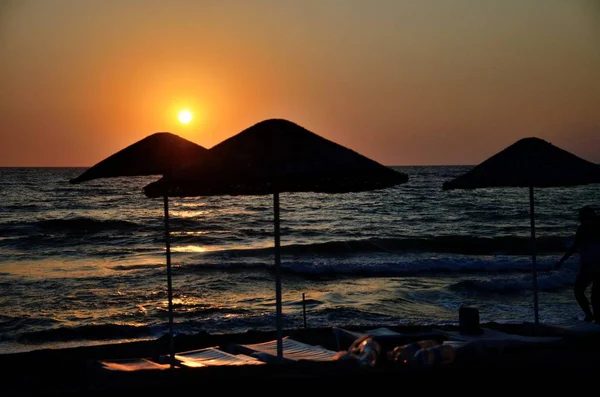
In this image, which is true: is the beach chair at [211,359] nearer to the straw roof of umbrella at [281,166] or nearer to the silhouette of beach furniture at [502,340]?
the straw roof of umbrella at [281,166]

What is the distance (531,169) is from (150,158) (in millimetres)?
4660

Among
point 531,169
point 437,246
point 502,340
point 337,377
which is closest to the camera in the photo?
point 337,377

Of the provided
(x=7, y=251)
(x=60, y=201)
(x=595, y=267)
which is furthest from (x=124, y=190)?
(x=595, y=267)

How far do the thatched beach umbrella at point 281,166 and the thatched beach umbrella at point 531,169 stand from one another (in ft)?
8.99

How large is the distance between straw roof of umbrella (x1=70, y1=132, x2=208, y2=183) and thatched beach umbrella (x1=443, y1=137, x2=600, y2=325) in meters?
3.40

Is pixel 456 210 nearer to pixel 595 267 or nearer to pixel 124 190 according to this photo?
pixel 124 190

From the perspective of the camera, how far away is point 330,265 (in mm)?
31250

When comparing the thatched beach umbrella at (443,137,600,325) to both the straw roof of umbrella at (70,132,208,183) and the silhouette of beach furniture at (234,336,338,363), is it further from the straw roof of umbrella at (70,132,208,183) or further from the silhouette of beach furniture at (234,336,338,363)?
the straw roof of umbrella at (70,132,208,183)

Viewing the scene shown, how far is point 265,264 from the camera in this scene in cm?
3091

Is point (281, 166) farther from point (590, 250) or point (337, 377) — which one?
point (590, 250)

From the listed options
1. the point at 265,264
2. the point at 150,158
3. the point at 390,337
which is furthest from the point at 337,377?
the point at 265,264

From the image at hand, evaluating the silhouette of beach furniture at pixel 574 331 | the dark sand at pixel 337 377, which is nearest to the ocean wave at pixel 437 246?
the silhouette of beach furniture at pixel 574 331

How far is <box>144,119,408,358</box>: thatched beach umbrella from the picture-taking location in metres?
6.55

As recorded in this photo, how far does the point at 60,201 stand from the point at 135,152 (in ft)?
188
